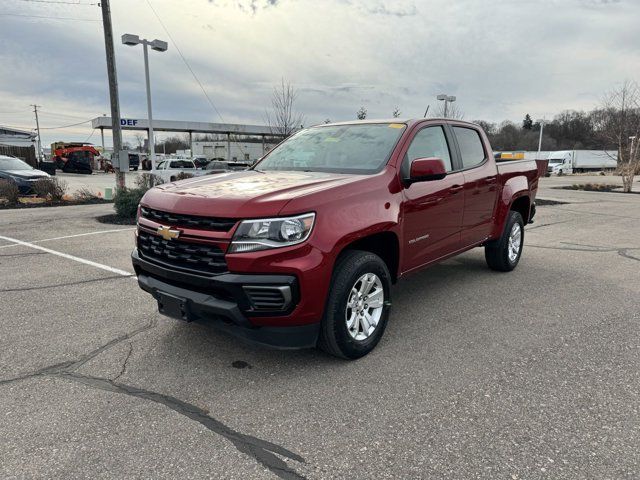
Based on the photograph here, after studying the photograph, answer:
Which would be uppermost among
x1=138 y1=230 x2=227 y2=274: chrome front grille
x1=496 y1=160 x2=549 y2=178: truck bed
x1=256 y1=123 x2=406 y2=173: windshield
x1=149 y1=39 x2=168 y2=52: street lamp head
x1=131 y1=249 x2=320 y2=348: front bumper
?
x1=149 y1=39 x2=168 y2=52: street lamp head

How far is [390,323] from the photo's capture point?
4309mm

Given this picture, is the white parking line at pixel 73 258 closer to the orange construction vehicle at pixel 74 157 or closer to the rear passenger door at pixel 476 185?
the rear passenger door at pixel 476 185

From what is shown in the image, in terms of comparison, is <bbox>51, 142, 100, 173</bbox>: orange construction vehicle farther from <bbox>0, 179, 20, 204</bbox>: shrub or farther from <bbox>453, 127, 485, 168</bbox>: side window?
<bbox>453, 127, 485, 168</bbox>: side window

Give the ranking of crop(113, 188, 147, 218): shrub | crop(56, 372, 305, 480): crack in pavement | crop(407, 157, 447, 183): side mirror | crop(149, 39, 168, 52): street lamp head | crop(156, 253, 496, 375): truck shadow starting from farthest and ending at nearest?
crop(149, 39, 168, 52): street lamp head → crop(113, 188, 147, 218): shrub → crop(407, 157, 447, 183): side mirror → crop(156, 253, 496, 375): truck shadow → crop(56, 372, 305, 480): crack in pavement

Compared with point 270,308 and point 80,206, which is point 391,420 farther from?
point 80,206

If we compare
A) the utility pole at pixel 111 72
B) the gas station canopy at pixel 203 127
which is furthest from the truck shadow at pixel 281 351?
the gas station canopy at pixel 203 127

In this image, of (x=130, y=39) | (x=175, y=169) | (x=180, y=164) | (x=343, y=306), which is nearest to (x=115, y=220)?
(x=130, y=39)

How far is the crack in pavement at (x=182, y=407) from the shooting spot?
7.91 ft

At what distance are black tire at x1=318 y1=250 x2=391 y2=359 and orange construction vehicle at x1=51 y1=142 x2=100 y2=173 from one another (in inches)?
1805

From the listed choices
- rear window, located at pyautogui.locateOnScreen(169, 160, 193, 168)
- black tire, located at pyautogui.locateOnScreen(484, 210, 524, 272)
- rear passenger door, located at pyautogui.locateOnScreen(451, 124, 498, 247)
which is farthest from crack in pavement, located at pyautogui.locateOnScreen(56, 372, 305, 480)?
rear window, located at pyautogui.locateOnScreen(169, 160, 193, 168)

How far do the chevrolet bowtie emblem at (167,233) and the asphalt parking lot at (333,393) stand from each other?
99 cm

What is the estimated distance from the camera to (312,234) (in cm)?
303

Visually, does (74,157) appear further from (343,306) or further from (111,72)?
(343,306)

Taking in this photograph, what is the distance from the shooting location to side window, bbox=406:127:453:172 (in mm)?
4175
